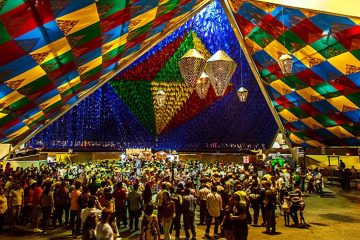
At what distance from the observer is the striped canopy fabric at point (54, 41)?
4.72m

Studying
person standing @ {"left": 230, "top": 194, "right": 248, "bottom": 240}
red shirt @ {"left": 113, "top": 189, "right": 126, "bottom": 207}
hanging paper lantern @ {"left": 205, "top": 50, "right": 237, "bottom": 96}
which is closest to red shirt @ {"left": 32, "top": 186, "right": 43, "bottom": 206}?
red shirt @ {"left": 113, "top": 189, "right": 126, "bottom": 207}

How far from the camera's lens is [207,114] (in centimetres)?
2317

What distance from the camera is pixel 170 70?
68.8 ft

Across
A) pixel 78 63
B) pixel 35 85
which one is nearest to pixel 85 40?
pixel 78 63

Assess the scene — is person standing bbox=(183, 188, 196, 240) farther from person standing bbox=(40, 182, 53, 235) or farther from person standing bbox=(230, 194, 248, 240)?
person standing bbox=(40, 182, 53, 235)

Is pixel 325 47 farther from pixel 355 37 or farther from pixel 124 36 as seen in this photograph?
pixel 124 36

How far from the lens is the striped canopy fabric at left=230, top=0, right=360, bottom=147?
951cm

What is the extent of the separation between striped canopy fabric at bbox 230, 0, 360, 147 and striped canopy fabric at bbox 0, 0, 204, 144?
3.07m

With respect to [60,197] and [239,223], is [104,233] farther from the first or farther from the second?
[60,197]

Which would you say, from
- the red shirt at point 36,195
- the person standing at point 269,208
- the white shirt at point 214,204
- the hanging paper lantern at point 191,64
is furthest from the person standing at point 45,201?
the person standing at point 269,208

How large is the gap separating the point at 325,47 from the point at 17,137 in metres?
12.0

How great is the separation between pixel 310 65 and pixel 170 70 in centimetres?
1083

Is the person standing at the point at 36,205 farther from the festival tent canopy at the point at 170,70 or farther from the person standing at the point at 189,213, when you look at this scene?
the person standing at the point at 189,213

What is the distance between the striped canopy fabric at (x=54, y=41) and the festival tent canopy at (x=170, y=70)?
3cm
